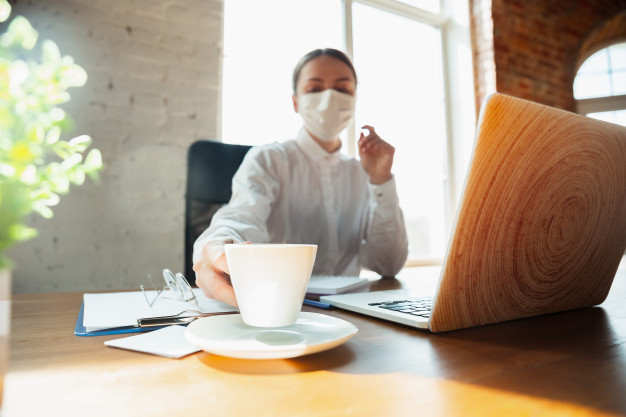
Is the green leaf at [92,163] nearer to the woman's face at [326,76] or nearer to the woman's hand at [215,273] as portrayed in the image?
the woman's hand at [215,273]

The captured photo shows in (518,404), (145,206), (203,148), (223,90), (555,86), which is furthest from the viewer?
(555,86)

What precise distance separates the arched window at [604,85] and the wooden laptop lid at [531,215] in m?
3.35

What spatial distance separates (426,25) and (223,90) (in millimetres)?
1761

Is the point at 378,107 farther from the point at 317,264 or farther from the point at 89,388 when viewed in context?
the point at 89,388

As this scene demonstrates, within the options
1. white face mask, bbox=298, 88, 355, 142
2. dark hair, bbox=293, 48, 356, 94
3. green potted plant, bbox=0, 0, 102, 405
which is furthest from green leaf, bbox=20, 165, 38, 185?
dark hair, bbox=293, 48, 356, 94

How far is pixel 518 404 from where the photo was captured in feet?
0.73

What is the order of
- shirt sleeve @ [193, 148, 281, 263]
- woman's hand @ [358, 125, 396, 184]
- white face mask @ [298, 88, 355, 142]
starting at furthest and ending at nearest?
white face mask @ [298, 88, 355, 142]
woman's hand @ [358, 125, 396, 184]
shirt sleeve @ [193, 148, 281, 263]

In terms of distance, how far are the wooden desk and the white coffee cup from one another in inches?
1.8

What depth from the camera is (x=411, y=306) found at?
18.4 inches


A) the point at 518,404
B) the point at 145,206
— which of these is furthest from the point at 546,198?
the point at 145,206

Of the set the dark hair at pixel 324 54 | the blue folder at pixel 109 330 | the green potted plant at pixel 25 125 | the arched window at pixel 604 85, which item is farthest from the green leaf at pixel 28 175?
the arched window at pixel 604 85

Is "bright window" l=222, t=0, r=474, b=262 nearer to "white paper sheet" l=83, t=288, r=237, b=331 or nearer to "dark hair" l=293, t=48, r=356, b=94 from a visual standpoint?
"dark hair" l=293, t=48, r=356, b=94

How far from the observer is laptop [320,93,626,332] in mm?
328

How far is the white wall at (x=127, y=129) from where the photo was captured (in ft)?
5.35
